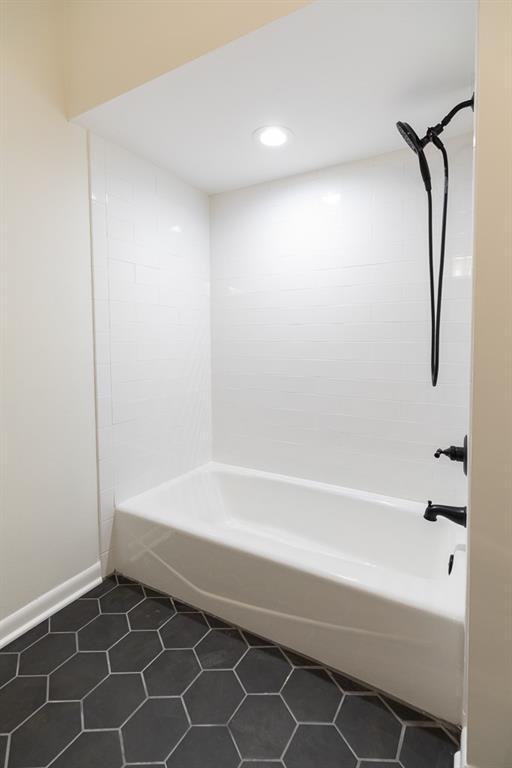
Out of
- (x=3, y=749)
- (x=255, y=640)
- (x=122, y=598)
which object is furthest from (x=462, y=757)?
(x=122, y=598)

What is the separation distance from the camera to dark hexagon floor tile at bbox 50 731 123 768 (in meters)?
1.16

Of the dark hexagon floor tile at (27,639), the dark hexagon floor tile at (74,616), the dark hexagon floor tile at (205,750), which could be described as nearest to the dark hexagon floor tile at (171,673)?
the dark hexagon floor tile at (205,750)

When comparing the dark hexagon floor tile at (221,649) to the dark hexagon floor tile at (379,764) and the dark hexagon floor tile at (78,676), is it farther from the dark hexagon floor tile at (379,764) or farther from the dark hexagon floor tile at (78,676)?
the dark hexagon floor tile at (379,764)

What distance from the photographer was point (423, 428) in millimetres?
2059

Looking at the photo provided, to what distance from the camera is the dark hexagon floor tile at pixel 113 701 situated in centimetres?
129

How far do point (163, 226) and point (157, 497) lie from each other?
5.06 feet

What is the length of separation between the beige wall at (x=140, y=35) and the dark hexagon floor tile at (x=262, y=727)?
220 centimetres

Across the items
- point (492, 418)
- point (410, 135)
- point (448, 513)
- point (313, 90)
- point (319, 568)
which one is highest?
point (313, 90)

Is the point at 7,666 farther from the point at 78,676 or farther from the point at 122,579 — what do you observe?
the point at 122,579

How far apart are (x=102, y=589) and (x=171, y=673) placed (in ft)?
2.26

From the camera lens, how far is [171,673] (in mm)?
1477

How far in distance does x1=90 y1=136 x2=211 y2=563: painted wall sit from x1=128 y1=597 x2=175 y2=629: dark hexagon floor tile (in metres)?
0.36

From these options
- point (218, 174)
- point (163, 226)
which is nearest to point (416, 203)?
point (218, 174)

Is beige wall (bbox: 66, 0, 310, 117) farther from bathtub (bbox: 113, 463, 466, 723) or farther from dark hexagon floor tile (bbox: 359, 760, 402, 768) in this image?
dark hexagon floor tile (bbox: 359, 760, 402, 768)
